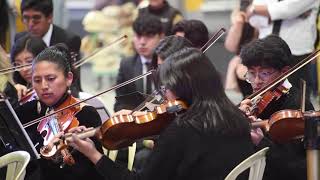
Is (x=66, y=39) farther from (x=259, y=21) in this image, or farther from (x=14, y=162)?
(x=14, y=162)

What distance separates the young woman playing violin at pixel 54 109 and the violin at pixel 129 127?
17 centimetres

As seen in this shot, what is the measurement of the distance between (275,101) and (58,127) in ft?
3.12

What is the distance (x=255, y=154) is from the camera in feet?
11.1

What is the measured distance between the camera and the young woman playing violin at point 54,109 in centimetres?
377

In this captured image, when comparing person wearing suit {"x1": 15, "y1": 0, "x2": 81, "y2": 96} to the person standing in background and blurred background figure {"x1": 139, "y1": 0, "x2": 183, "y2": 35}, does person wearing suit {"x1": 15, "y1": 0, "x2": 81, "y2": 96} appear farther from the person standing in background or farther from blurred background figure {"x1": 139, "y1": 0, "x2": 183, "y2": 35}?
the person standing in background

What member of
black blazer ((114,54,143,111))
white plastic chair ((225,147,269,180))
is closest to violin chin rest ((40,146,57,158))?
white plastic chair ((225,147,269,180))

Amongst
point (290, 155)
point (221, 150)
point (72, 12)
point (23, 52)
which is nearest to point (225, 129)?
point (221, 150)

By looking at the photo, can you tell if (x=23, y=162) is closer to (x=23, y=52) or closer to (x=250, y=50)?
(x=250, y=50)

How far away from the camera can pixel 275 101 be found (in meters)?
3.86

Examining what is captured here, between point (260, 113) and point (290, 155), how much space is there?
263mm

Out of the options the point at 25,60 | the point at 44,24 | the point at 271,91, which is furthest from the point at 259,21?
the point at 271,91

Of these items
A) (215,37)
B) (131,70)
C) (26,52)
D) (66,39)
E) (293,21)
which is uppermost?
(215,37)

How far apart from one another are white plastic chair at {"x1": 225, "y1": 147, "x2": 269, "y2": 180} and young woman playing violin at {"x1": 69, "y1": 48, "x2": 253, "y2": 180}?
1.7 inches

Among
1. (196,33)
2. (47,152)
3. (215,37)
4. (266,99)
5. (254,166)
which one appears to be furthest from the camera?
(196,33)
